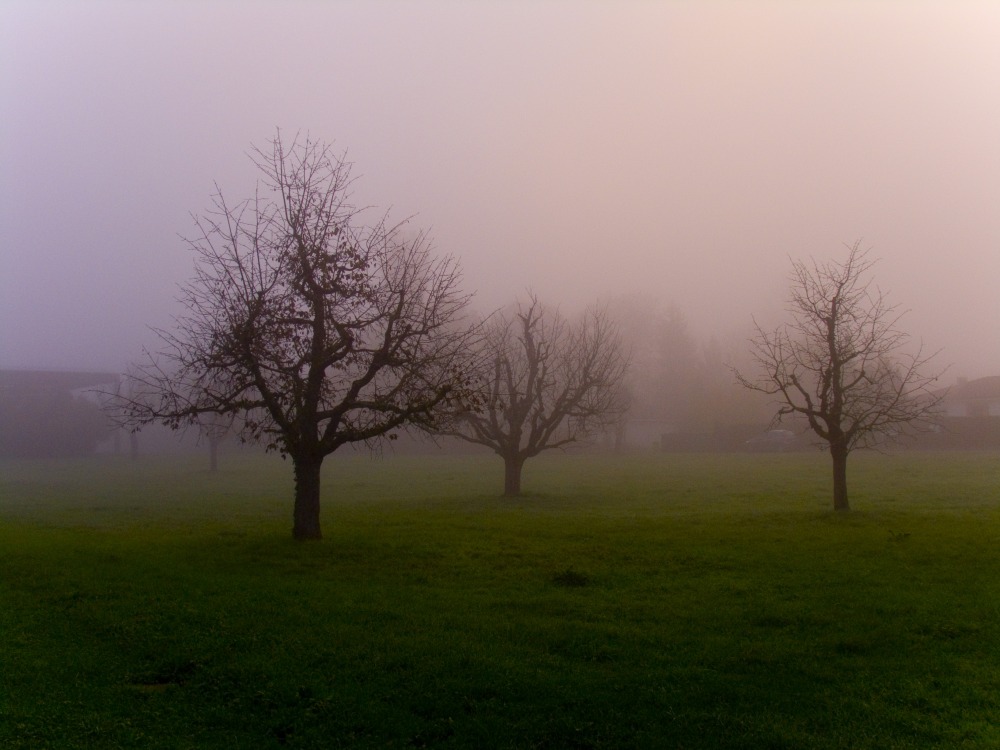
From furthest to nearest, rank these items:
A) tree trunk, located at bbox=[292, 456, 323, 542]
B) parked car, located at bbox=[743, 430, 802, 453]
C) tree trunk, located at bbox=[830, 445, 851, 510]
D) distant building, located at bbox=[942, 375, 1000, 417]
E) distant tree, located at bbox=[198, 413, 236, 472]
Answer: distant building, located at bbox=[942, 375, 1000, 417] → parked car, located at bbox=[743, 430, 802, 453] → tree trunk, located at bbox=[830, 445, 851, 510] → distant tree, located at bbox=[198, 413, 236, 472] → tree trunk, located at bbox=[292, 456, 323, 542]

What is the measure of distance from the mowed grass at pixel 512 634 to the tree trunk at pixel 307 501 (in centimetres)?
94

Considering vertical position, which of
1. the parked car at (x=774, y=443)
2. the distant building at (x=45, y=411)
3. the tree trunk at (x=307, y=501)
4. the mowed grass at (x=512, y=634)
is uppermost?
the distant building at (x=45, y=411)

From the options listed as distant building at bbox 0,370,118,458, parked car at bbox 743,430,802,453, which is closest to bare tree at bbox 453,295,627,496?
parked car at bbox 743,430,802,453

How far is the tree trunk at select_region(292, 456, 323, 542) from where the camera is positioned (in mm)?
18375

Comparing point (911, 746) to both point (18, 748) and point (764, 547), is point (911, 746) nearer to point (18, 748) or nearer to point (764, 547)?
point (18, 748)

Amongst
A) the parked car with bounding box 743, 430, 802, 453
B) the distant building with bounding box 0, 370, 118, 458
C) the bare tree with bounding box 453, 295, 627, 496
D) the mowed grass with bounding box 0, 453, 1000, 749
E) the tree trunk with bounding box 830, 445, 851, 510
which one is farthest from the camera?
the distant building with bounding box 0, 370, 118, 458

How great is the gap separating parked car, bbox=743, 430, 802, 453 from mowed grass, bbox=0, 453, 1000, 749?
50287 millimetres

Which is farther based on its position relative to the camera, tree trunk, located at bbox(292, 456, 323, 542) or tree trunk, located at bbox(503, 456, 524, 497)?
tree trunk, located at bbox(503, 456, 524, 497)

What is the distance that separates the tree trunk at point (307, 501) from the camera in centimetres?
1838

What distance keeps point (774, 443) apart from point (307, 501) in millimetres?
60938

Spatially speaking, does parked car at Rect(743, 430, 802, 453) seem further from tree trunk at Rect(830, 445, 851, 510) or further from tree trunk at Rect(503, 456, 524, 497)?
tree trunk at Rect(830, 445, 851, 510)

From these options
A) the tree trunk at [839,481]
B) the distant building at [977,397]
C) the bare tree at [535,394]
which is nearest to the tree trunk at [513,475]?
the bare tree at [535,394]

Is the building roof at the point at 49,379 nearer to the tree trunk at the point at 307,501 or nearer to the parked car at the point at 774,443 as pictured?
the parked car at the point at 774,443

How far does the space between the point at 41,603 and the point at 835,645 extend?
36.9 ft
